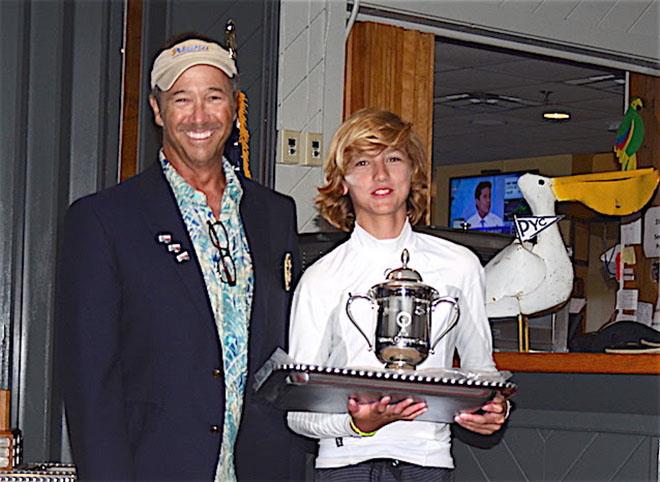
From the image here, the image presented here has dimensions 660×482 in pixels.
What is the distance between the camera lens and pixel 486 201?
466 inches

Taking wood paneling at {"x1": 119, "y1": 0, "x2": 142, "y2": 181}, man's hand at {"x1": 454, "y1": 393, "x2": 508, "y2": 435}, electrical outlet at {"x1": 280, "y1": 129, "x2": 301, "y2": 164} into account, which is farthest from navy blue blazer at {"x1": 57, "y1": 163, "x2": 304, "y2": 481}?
electrical outlet at {"x1": 280, "y1": 129, "x2": 301, "y2": 164}

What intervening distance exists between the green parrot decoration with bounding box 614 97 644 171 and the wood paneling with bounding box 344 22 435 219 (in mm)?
791

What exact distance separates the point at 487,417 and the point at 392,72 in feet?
10.3

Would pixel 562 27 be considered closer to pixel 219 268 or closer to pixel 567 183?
pixel 567 183

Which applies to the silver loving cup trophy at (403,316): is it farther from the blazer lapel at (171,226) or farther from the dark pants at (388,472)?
the blazer lapel at (171,226)

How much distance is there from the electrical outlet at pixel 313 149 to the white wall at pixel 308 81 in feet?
0.06

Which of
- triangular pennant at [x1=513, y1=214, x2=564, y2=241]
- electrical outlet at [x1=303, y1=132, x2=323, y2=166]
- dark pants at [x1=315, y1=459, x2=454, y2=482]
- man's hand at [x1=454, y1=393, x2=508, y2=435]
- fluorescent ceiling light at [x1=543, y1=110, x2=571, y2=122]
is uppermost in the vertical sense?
fluorescent ceiling light at [x1=543, y1=110, x2=571, y2=122]

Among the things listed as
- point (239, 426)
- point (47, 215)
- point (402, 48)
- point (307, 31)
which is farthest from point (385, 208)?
point (402, 48)

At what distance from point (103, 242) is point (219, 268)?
0.21 m

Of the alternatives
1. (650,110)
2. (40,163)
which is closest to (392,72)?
(650,110)

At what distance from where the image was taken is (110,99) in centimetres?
352

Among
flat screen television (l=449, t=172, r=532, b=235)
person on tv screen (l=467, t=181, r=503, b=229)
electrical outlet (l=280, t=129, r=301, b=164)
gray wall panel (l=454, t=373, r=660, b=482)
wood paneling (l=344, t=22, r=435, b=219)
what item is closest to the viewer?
gray wall panel (l=454, t=373, r=660, b=482)

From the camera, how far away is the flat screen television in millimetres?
11438

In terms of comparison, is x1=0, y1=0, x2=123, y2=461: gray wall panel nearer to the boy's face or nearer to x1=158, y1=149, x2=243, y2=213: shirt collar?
→ x1=158, y1=149, x2=243, y2=213: shirt collar
